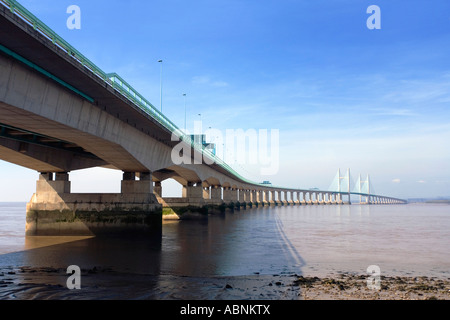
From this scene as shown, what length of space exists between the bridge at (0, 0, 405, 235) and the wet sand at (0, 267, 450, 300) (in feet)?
23.2

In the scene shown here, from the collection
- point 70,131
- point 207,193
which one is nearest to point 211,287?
point 70,131

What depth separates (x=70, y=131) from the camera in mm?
20312

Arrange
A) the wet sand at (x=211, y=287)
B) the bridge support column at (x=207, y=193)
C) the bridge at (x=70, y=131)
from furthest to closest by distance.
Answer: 1. the bridge support column at (x=207, y=193)
2. the bridge at (x=70, y=131)
3. the wet sand at (x=211, y=287)

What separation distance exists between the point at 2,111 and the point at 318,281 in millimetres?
14391

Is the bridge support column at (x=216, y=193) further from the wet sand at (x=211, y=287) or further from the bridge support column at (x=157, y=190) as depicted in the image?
the wet sand at (x=211, y=287)

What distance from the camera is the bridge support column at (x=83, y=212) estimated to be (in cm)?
2936

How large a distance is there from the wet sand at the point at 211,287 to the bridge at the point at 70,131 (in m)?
7.06

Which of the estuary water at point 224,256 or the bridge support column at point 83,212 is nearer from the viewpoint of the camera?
the estuary water at point 224,256

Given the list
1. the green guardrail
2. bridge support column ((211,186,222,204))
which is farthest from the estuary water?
bridge support column ((211,186,222,204))

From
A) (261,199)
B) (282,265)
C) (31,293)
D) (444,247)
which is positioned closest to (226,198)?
(261,199)

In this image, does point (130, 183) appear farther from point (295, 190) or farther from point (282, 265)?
point (295, 190)

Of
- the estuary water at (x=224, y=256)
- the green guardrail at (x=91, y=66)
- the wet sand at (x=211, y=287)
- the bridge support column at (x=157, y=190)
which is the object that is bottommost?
the estuary water at (x=224, y=256)

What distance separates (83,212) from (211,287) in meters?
20.7

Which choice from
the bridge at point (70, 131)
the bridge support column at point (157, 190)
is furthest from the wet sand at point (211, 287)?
the bridge support column at point (157, 190)
